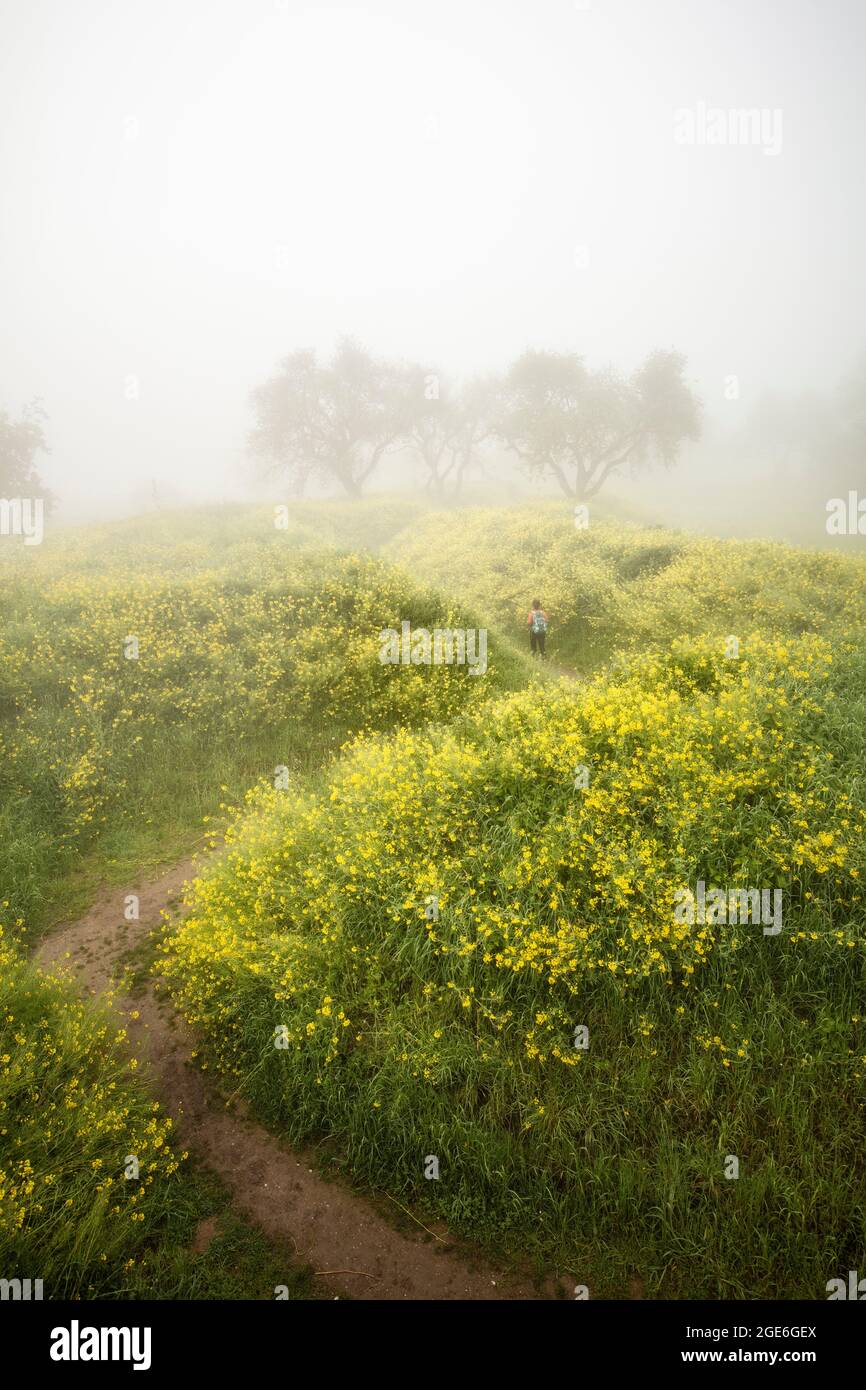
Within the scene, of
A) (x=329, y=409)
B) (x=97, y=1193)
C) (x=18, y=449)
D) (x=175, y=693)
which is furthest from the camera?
(x=329, y=409)

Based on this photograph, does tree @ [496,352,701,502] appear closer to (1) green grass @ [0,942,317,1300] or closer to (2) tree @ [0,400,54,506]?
(2) tree @ [0,400,54,506]

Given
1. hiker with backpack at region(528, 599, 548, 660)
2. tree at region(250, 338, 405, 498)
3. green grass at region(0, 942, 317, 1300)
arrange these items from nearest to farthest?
green grass at region(0, 942, 317, 1300)
hiker with backpack at region(528, 599, 548, 660)
tree at region(250, 338, 405, 498)

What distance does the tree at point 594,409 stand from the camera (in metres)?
45.4

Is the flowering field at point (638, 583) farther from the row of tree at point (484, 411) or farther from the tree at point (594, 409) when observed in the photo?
the row of tree at point (484, 411)

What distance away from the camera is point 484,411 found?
53156 millimetres

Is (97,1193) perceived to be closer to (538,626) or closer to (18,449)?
(538,626)

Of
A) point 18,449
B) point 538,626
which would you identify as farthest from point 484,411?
point 538,626

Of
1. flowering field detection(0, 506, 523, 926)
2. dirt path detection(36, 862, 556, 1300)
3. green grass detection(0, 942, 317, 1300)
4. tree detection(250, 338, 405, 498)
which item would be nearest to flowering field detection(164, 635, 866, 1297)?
dirt path detection(36, 862, 556, 1300)

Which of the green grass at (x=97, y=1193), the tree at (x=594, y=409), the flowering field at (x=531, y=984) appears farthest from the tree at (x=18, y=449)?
the green grass at (x=97, y=1193)

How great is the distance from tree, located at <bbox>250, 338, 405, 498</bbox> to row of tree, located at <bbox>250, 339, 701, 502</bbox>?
8 centimetres

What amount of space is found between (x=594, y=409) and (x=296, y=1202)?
164 ft

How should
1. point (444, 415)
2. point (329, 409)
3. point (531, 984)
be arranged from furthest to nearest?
point (444, 415)
point (329, 409)
point (531, 984)

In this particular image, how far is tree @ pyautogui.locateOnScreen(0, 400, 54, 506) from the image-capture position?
143ft
